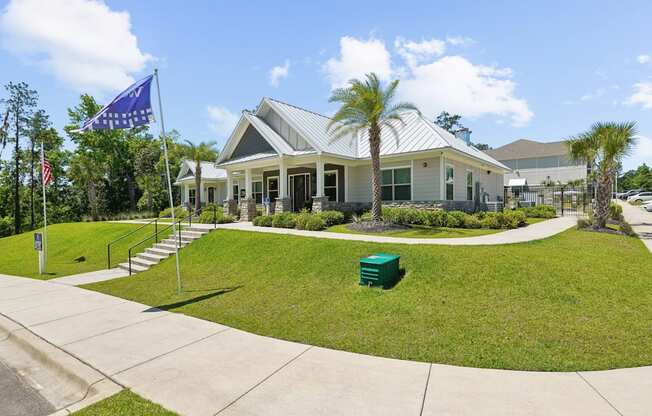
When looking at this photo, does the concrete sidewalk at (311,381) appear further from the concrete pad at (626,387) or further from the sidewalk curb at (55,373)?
the sidewalk curb at (55,373)

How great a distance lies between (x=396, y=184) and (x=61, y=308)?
49.3 ft

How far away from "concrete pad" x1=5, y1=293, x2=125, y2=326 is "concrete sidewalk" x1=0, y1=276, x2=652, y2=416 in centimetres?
154

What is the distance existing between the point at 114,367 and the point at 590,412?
5.76 metres

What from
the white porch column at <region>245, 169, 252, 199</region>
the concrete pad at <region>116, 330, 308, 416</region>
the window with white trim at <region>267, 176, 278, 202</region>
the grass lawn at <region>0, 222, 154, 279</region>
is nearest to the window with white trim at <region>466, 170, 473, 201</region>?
the window with white trim at <region>267, 176, 278, 202</region>

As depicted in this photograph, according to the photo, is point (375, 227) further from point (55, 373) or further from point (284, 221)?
point (55, 373)

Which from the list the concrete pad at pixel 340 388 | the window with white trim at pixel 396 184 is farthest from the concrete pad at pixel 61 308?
the window with white trim at pixel 396 184

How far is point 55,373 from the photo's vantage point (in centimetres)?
482

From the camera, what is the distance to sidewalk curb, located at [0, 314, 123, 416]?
13.4 ft

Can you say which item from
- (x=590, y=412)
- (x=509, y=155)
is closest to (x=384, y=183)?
(x=590, y=412)

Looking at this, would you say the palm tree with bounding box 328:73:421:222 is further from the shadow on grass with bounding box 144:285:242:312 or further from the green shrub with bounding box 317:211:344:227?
the shadow on grass with bounding box 144:285:242:312

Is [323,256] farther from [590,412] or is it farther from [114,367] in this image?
[590,412]

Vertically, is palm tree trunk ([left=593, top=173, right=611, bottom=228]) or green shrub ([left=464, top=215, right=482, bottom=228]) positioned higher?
palm tree trunk ([left=593, top=173, right=611, bottom=228])

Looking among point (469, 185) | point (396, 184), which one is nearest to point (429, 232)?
point (396, 184)

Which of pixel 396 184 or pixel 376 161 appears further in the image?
pixel 396 184
